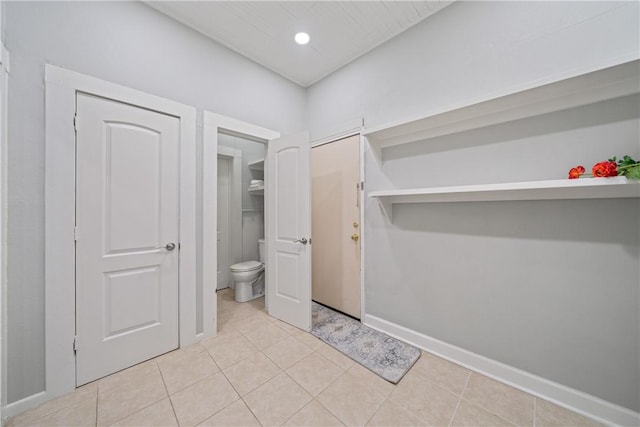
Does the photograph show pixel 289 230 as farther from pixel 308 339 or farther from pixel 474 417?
pixel 474 417

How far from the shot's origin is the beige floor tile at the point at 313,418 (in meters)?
1.30

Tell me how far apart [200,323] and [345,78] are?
2.99 metres

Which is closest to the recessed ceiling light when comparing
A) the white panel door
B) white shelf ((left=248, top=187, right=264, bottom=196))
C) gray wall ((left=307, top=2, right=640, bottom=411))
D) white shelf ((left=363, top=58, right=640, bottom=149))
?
gray wall ((left=307, top=2, right=640, bottom=411))

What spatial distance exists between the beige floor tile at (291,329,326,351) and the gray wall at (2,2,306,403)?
5.74ft

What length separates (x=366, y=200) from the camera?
242cm

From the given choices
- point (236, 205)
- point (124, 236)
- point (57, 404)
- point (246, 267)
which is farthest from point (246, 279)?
point (57, 404)

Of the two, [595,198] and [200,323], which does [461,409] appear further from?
[200,323]

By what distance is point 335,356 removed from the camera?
6.26 feet

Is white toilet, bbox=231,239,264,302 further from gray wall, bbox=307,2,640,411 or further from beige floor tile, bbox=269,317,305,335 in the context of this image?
gray wall, bbox=307,2,640,411

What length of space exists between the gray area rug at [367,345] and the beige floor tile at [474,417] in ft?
1.25

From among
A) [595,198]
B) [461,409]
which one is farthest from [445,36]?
[461,409]

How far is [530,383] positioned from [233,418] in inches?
75.5

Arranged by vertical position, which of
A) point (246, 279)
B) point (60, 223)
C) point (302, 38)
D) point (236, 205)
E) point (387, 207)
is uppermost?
point (302, 38)

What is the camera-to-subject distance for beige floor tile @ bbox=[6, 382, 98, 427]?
1.33 meters
